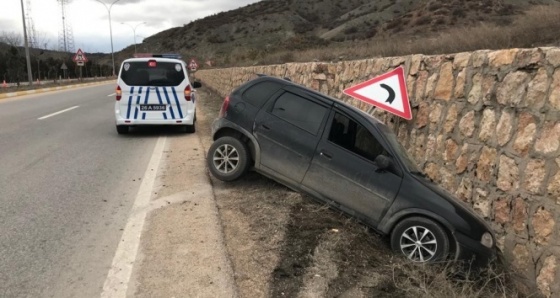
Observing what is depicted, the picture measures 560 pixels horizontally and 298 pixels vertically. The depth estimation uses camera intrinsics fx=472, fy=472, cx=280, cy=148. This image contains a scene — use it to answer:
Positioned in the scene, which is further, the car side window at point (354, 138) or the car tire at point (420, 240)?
the car side window at point (354, 138)

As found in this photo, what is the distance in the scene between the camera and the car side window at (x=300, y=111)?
19.5 feet

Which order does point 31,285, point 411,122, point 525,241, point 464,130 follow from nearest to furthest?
point 31,285, point 525,241, point 464,130, point 411,122

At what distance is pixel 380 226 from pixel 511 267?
4.64 feet

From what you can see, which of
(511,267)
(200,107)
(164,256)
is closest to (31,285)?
(164,256)

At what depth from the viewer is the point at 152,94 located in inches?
436

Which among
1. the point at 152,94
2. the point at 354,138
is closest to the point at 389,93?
the point at 354,138

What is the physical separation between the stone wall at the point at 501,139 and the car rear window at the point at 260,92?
216cm

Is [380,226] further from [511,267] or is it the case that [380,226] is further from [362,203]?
[511,267]

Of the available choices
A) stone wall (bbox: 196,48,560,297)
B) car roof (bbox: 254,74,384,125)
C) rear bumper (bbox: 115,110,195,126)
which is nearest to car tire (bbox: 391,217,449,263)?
stone wall (bbox: 196,48,560,297)

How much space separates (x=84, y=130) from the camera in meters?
12.1

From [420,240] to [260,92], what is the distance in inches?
115

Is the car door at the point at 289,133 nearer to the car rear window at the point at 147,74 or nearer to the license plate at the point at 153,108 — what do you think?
the license plate at the point at 153,108

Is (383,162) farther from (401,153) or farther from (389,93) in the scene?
(389,93)

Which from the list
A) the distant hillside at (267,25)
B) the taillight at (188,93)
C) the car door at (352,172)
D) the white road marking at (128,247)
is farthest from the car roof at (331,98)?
the distant hillside at (267,25)
